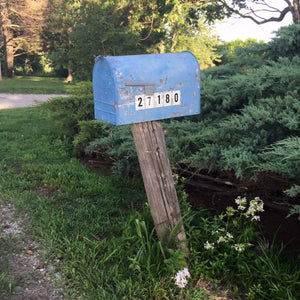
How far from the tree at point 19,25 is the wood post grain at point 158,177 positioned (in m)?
21.9

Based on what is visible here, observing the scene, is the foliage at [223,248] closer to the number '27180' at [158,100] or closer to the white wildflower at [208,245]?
the white wildflower at [208,245]

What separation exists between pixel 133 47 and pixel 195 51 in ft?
6.72

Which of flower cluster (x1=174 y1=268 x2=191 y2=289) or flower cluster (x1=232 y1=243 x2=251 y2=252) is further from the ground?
flower cluster (x1=232 y1=243 x2=251 y2=252)

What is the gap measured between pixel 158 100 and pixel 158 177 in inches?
19.1

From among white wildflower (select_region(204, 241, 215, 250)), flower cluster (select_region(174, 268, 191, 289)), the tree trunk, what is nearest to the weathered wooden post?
white wildflower (select_region(204, 241, 215, 250))

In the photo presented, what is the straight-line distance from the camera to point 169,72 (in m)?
2.09

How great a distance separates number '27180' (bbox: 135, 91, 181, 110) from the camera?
202 cm

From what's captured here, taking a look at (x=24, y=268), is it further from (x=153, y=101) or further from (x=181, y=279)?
(x=153, y=101)

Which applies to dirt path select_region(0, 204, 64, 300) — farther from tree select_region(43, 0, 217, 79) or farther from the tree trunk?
the tree trunk

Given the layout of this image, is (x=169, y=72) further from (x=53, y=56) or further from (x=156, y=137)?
(x=53, y=56)

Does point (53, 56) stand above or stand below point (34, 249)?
above

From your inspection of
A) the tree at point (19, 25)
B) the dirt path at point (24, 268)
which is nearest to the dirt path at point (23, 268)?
the dirt path at point (24, 268)

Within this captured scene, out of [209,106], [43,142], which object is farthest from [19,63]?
[209,106]

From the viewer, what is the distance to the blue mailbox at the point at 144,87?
1962mm
